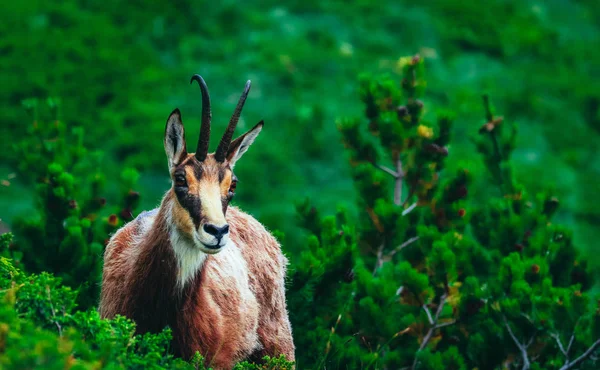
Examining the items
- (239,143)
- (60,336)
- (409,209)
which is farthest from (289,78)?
(60,336)

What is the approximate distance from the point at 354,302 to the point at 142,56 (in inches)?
511

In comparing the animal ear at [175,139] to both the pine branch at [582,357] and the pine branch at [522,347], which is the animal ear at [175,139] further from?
the pine branch at [582,357]

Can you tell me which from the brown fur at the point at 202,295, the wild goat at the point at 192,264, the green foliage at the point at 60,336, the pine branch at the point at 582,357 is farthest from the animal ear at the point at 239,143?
the pine branch at the point at 582,357

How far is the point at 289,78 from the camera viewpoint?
2050cm

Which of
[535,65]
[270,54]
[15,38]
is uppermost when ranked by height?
[15,38]

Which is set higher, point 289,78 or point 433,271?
point 433,271

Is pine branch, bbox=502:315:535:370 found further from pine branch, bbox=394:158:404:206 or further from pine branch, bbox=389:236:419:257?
pine branch, bbox=394:158:404:206

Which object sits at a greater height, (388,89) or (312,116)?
(388,89)

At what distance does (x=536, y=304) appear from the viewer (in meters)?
8.39

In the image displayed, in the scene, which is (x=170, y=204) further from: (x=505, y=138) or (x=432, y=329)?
(x=505, y=138)

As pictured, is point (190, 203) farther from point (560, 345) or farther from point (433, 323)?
point (560, 345)

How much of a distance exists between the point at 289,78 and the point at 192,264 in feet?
45.3

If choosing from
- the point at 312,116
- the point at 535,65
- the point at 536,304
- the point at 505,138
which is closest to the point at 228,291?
the point at 536,304

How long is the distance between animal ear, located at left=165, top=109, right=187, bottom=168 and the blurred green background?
9584 millimetres
